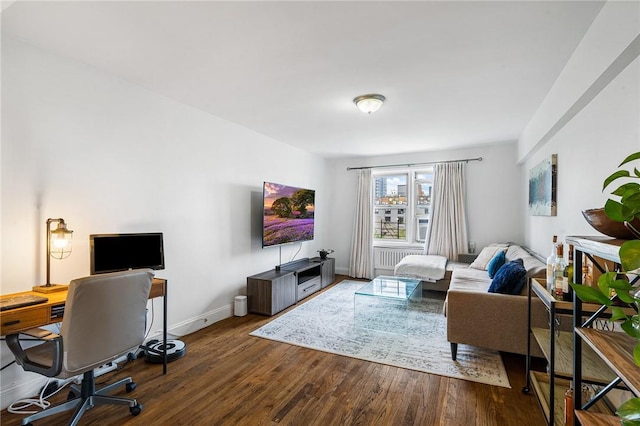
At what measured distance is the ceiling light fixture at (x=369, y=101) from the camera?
9.85 ft

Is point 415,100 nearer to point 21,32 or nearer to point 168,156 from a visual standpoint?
point 168,156

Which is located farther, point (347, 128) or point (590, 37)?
point (347, 128)

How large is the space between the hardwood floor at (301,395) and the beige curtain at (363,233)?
10.7 feet

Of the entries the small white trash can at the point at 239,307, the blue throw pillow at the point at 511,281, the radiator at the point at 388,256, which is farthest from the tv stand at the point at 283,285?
the blue throw pillow at the point at 511,281

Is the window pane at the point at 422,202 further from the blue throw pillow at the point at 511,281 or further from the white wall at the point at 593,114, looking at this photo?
the blue throw pillow at the point at 511,281

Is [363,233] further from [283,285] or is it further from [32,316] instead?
[32,316]

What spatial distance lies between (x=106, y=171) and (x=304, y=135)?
265 cm

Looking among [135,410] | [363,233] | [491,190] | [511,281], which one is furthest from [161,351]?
[491,190]

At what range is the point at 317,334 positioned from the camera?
3324 mm

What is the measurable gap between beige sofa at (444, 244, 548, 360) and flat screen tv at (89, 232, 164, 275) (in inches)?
106

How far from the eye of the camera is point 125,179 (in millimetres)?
2773

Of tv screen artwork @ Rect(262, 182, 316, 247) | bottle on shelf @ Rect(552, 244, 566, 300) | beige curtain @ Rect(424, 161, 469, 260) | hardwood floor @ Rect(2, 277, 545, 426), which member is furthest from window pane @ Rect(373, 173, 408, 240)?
bottle on shelf @ Rect(552, 244, 566, 300)

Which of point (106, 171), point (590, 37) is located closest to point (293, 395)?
point (106, 171)

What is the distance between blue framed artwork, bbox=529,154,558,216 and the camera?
3029mm
